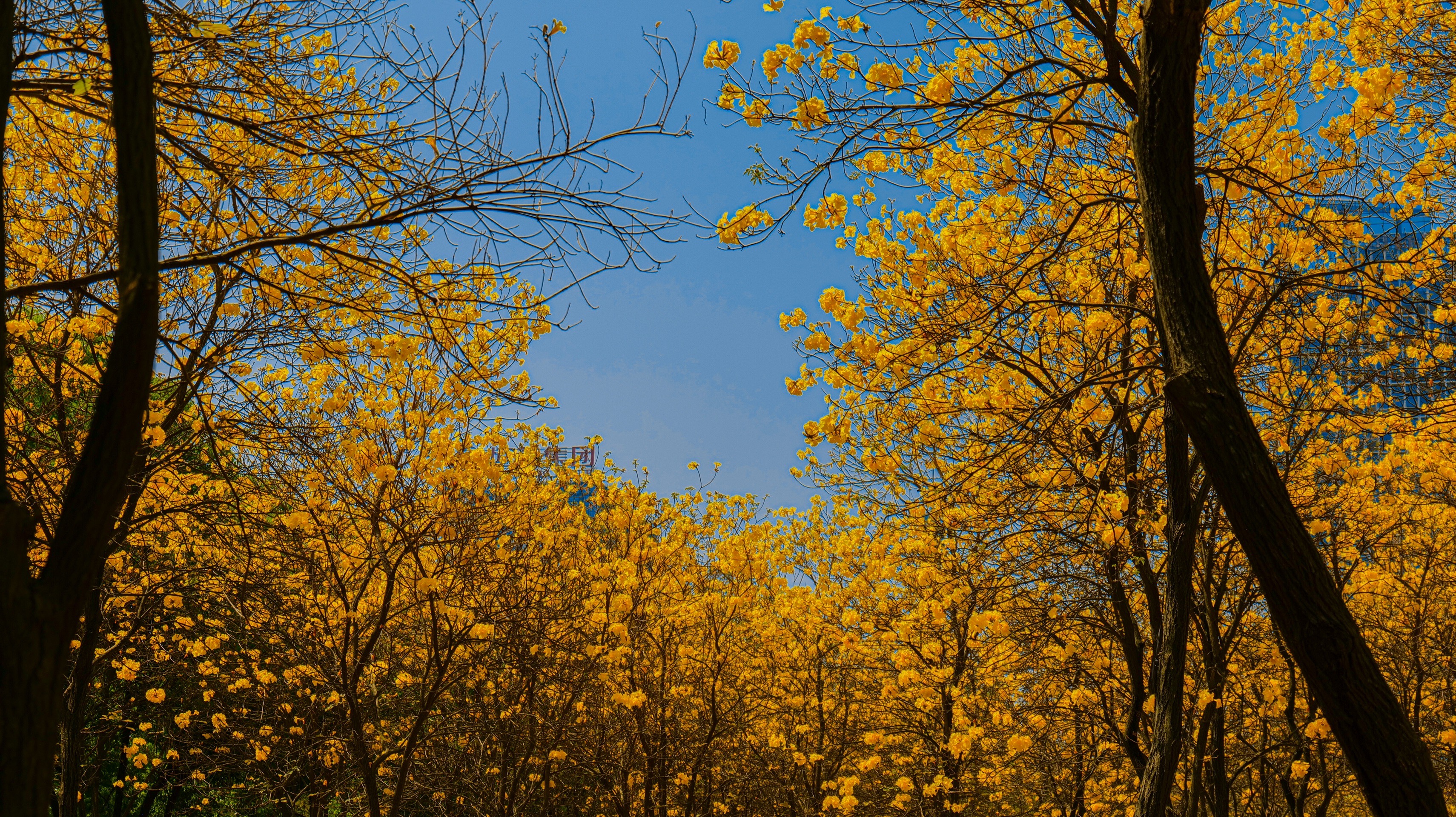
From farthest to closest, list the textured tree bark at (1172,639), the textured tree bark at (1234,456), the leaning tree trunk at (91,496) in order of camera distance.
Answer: the textured tree bark at (1172,639)
the textured tree bark at (1234,456)
the leaning tree trunk at (91,496)

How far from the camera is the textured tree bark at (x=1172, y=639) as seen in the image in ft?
16.4

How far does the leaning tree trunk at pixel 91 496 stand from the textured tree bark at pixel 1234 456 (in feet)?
9.77

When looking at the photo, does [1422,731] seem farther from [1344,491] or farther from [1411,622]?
[1344,491]

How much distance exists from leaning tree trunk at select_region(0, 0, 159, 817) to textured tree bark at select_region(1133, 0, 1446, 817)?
117 inches

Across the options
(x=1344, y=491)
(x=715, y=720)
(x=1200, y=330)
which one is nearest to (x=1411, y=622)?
(x=1344, y=491)

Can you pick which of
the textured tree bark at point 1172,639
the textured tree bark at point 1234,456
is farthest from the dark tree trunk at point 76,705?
the textured tree bark at point 1172,639

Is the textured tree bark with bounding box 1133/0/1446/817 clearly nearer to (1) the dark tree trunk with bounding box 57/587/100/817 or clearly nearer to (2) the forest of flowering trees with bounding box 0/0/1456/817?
(2) the forest of flowering trees with bounding box 0/0/1456/817

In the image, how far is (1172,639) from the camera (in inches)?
199

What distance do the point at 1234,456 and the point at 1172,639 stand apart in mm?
2678

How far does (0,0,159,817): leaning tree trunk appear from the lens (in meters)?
1.73

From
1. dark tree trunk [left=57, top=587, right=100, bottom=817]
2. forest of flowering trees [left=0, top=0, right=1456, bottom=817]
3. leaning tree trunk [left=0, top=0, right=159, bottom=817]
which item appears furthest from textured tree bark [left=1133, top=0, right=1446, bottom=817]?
dark tree trunk [left=57, top=587, right=100, bottom=817]

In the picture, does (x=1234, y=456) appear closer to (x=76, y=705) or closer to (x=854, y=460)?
(x=854, y=460)

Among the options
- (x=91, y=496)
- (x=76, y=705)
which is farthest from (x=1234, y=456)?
(x=76, y=705)

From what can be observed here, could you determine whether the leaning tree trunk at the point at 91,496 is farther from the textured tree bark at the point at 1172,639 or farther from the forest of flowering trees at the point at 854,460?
the textured tree bark at the point at 1172,639
